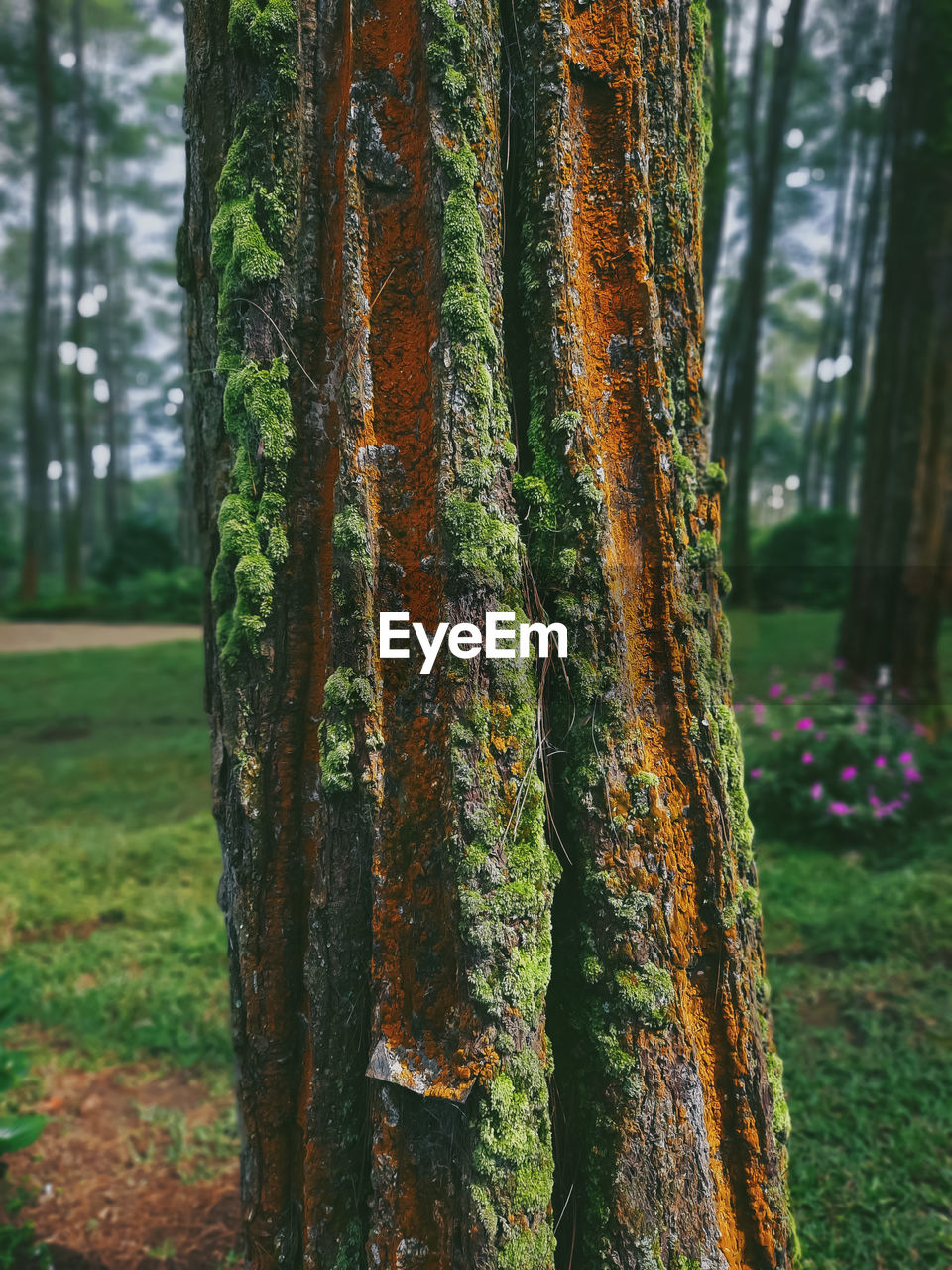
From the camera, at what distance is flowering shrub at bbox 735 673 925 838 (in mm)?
4426

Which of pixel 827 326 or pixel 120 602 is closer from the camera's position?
pixel 120 602

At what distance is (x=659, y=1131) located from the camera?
132cm

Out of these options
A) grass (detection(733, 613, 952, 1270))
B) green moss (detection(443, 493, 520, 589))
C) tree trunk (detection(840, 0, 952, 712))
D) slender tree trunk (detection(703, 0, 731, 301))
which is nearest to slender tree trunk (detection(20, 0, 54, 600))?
slender tree trunk (detection(703, 0, 731, 301))

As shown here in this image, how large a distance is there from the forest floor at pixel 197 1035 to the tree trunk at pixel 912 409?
6.31ft

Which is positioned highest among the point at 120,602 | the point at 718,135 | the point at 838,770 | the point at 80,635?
the point at 718,135

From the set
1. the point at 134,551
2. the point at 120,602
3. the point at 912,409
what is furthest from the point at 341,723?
the point at 134,551

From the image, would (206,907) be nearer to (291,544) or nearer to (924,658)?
(291,544)

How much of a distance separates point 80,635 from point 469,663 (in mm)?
10976

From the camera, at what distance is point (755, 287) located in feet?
34.7

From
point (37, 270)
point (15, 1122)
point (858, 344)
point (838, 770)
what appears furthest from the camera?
point (858, 344)

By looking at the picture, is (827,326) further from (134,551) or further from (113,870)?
(113,870)

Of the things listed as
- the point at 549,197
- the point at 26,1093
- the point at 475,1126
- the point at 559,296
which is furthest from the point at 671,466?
the point at 26,1093

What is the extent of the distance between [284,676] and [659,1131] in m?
1.01

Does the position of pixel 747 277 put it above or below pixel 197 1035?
above
